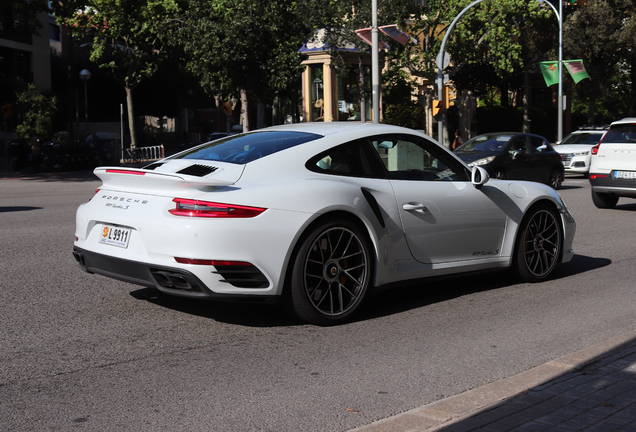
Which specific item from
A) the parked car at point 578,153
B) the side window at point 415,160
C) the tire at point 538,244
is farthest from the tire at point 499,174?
the side window at point 415,160

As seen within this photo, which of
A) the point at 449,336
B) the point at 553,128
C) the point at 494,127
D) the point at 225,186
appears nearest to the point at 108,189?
the point at 225,186

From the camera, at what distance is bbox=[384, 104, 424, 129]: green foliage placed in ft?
130

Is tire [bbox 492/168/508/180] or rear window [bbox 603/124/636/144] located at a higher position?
rear window [bbox 603/124/636/144]

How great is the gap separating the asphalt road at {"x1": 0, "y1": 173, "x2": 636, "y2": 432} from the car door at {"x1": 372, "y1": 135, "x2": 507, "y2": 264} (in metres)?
0.50

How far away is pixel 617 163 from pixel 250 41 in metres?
21.0

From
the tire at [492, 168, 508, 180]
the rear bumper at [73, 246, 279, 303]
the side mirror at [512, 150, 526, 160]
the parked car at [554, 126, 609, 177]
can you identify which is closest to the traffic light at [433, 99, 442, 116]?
the parked car at [554, 126, 609, 177]

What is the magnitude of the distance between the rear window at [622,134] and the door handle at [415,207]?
353 inches

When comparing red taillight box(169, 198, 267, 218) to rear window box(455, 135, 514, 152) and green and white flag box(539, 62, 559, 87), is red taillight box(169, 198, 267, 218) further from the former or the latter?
green and white flag box(539, 62, 559, 87)

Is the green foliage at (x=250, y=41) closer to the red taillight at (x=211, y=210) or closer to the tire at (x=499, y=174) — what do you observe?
the tire at (x=499, y=174)

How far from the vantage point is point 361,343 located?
4.89 meters

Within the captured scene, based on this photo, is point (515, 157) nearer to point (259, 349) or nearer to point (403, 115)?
point (259, 349)

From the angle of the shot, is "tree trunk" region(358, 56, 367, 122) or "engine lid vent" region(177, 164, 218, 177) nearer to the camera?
"engine lid vent" region(177, 164, 218, 177)

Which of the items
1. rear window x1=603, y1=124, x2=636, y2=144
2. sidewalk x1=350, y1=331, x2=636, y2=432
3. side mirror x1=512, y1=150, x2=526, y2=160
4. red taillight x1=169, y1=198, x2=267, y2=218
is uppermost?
rear window x1=603, y1=124, x2=636, y2=144

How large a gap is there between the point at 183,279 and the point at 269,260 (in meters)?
0.58
